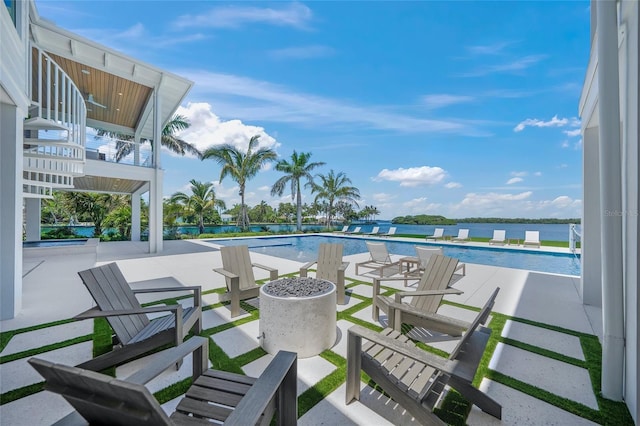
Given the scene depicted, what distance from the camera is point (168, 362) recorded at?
1604 mm

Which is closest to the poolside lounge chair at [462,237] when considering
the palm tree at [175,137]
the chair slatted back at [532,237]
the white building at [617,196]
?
the chair slatted back at [532,237]

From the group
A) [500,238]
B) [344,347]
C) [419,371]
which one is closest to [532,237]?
[500,238]

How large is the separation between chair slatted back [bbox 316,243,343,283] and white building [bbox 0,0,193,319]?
480cm

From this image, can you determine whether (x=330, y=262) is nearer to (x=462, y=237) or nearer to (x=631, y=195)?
(x=631, y=195)

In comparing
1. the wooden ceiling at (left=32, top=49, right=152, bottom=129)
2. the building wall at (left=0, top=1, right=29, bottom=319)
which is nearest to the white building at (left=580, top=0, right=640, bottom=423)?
the building wall at (left=0, top=1, right=29, bottom=319)

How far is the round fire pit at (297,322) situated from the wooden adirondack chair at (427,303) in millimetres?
742

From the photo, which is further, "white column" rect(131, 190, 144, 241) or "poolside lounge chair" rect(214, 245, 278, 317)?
"white column" rect(131, 190, 144, 241)

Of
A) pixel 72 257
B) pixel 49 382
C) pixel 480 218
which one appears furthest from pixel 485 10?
pixel 480 218

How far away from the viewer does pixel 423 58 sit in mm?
14148

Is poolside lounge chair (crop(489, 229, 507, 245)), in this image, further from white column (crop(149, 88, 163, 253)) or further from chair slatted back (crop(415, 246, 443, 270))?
white column (crop(149, 88, 163, 253))

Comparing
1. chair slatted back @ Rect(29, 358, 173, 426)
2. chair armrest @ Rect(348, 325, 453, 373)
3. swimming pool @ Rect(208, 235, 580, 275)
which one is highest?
chair slatted back @ Rect(29, 358, 173, 426)

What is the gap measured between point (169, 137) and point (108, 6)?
10831 mm

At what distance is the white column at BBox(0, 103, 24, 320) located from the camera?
389 centimetres

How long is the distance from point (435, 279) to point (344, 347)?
1532mm
